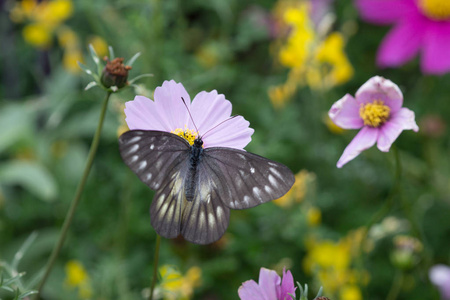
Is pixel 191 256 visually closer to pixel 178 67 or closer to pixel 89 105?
pixel 178 67

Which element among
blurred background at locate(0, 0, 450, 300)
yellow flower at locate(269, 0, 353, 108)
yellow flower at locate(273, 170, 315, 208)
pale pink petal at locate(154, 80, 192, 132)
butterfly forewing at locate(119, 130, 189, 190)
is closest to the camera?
butterfly forewing at locate(119, 130, 189, 190)

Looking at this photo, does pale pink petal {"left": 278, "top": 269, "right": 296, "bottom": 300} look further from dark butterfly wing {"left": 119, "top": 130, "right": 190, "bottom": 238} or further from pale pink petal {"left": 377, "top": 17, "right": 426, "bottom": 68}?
pale pink petal {"left": 377, "top": 17, "right": 426, "bottom": 68}

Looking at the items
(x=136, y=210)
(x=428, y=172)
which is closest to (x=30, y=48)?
(x=136, y=210)

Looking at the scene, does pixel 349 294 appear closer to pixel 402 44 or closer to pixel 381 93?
pixel 381 93

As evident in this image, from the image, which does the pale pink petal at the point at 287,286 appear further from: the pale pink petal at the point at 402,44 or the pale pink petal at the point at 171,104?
the pale pink petal at the point at 402,44

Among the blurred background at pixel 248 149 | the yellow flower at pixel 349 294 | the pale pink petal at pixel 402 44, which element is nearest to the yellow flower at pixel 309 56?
the blurred background at pixel 248 149

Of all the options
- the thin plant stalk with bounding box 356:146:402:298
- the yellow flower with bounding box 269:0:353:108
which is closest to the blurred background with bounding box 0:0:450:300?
the yellow flower with bounding box 269:0:353:108
